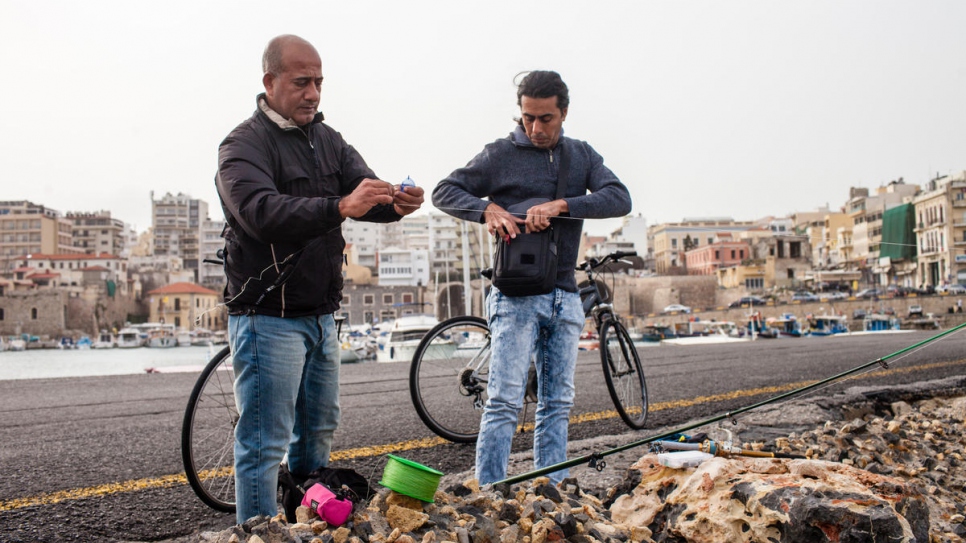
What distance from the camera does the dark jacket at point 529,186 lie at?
2.65 m

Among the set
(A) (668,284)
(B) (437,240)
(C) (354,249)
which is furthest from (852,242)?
(C) (354,249)

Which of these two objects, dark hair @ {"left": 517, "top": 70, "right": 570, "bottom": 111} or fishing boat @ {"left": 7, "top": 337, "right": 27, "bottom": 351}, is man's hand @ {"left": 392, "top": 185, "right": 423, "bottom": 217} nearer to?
dark hair @ {"left": 517, "top": 70, "right": 570, "bottom": 111}

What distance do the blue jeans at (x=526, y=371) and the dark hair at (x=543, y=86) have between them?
73 cm

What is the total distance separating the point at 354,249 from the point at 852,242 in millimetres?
70252

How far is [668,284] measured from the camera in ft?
284

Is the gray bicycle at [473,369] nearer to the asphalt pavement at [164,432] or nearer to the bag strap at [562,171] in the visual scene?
the asphalt pavement at [164,432]

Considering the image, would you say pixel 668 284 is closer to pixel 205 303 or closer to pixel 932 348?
pixel 205 303

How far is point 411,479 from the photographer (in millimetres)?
1734

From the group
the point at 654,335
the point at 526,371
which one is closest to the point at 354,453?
the point at 526,371

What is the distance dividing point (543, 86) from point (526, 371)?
3.42 ft

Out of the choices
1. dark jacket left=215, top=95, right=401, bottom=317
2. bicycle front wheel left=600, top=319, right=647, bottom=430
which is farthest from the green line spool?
bicycle front wheel left=600, top=319, right=647, bottom=430

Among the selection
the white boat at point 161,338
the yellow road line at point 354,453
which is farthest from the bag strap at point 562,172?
the white boat at point 161,338

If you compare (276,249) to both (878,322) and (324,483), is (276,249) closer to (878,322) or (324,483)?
(324,483)

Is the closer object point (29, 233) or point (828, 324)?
point (828, 324)
